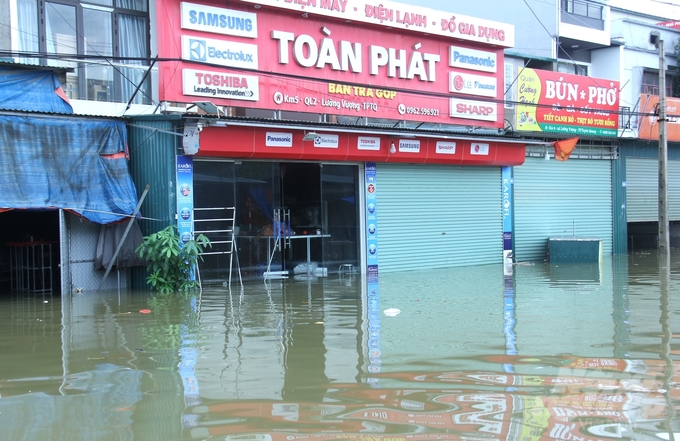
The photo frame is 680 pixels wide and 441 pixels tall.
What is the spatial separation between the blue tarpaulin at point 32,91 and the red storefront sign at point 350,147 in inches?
126

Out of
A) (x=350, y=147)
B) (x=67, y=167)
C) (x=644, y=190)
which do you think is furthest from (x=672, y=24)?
(x=67, y=167)

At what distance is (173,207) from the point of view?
16312 millimetres

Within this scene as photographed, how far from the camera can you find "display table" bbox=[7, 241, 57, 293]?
1664cm

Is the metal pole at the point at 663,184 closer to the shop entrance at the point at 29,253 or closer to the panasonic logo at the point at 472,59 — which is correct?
the panasonic logo at the point at 472,59

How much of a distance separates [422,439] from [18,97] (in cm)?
1266

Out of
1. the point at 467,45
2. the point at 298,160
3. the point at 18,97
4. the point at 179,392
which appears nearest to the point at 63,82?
the point at 18,97

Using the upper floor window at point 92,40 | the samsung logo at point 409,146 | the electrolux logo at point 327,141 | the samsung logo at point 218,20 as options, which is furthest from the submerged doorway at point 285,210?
the samsung logo at point 218,20

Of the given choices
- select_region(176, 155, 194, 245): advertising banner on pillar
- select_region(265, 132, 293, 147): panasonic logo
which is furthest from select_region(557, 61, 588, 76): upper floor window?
select_region(176, 155, 194, 245): advertising banner on pillar

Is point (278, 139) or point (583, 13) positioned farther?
point (583, 13)

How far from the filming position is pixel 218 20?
17.1 meters

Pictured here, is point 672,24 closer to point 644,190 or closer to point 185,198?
point 644,190

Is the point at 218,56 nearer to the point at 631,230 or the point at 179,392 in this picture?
the point at 179,392

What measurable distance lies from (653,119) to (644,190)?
281cm

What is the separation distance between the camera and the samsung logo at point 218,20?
1659 centimetres
